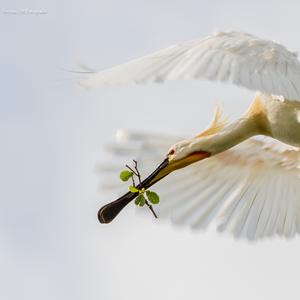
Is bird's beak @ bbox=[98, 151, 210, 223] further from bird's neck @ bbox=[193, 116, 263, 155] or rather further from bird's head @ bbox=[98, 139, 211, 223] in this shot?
bird's neck @ bbox=[193, 116, 263, 155]

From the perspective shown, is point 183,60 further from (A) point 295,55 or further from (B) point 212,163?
(B) point 212,163

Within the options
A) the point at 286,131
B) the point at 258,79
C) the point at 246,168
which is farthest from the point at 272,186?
the point at 258,79

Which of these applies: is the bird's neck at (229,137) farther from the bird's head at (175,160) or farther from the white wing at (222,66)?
the white wing at (222,66)

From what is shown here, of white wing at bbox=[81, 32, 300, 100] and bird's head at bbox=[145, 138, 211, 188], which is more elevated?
white wing at bbox=[81, 32, 300, 100]

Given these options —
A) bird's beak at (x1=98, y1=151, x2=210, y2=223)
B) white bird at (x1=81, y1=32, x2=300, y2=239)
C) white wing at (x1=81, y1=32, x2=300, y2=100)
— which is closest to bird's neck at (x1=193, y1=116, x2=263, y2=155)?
white bird at (x1=81, y1=32, x2=300, y2=239)

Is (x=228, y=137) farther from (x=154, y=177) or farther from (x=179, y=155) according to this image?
(x=154, y=177)
